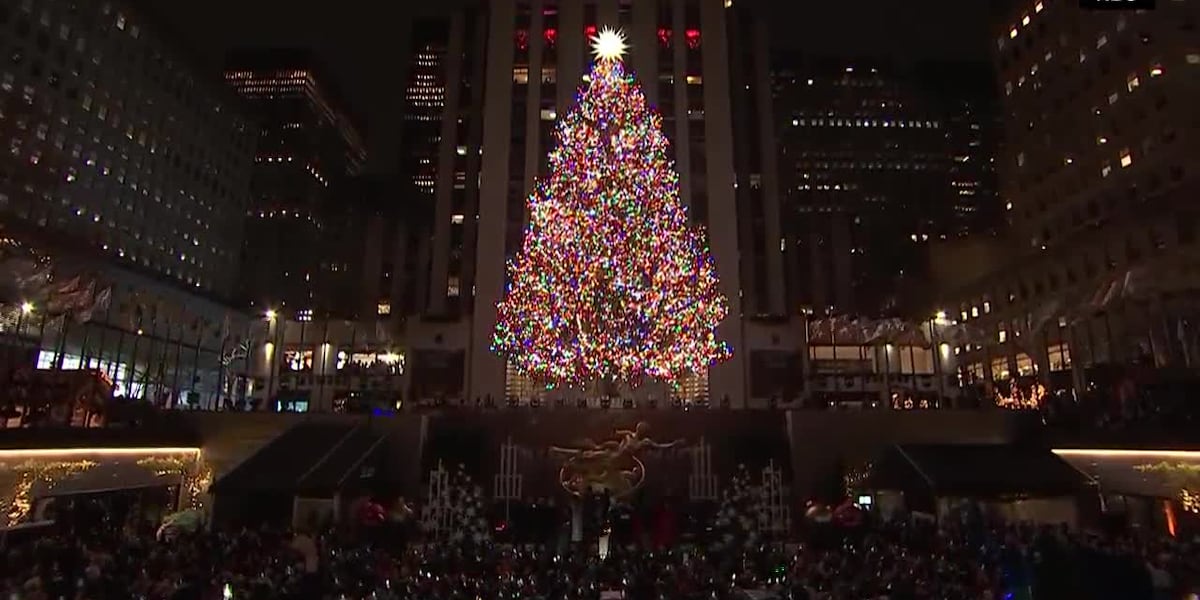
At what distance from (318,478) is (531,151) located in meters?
28.7

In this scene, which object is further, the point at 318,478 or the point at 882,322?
the point at 882,322

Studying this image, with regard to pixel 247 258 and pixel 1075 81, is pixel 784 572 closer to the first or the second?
pixel 1075 81

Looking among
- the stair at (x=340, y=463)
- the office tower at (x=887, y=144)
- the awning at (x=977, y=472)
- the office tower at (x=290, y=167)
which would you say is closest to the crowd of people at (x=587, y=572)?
the awning at (x=977, y=472)

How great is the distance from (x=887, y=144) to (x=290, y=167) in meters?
105

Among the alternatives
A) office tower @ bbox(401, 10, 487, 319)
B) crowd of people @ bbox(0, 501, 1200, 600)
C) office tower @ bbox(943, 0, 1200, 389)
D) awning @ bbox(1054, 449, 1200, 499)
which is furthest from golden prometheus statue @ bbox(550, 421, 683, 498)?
office tower @ bbox(943, 0, 1200, 389)

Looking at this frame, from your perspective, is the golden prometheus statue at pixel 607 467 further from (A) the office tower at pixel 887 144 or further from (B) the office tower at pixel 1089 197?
(A) the office tower at pixel 887 144

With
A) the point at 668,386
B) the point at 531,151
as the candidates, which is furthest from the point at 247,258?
the point at 668,386

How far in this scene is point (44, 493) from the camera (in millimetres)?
20422

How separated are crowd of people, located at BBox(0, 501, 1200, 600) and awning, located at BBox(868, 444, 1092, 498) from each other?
18.2ft

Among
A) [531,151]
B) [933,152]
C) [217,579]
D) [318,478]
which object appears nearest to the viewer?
[217,579]

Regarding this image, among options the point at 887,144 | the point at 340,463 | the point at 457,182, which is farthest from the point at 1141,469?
the point at 887,144

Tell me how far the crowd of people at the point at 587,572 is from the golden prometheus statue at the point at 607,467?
8.41 metres

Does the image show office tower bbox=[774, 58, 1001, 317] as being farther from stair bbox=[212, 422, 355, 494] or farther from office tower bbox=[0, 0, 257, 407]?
stair bbox=[212, 422, 355, 494]

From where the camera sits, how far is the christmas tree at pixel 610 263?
28453 mm
